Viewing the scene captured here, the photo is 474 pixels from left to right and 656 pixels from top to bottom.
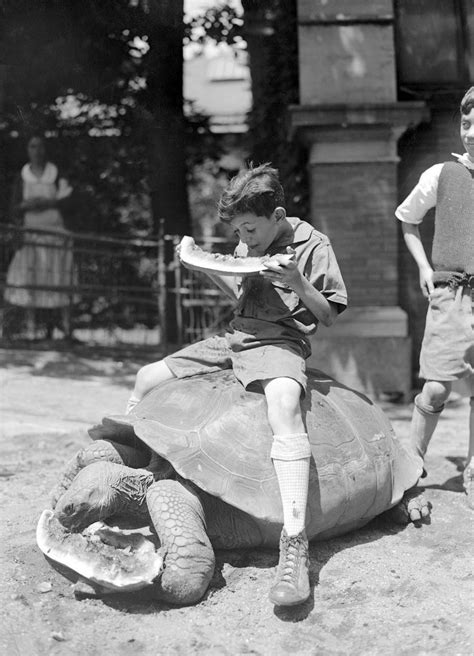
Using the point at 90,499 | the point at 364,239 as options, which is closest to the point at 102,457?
Answer: the point at 90,499

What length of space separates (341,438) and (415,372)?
5041 mm

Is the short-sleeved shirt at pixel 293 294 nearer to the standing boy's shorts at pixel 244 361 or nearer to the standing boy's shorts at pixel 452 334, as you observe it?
the standing boy's shorts at pixel 244 361

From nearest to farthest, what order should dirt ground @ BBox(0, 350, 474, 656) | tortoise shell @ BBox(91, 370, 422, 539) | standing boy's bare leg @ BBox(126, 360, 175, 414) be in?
dirt ground @ BBox(0, 350, 474, 656) → tortoise shell @ BBox(91, 370, 422, 539) → standing boy's bare leg @ BBox(126, 360, 175, 414)

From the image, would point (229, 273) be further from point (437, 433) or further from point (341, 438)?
point (437, 433)

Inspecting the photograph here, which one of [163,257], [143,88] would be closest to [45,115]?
[143,88]

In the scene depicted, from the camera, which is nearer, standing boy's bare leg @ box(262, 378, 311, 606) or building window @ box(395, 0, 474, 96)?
standing boy's bare leg @ box(262, 378, 311, 606)

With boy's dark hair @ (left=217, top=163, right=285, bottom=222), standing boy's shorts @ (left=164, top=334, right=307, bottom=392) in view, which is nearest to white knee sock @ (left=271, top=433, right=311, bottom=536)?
standing boy's shorts @ (left=164, top=334, right=307, bottom=392)

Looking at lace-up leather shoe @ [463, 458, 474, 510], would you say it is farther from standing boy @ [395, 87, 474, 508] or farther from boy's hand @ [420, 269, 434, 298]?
boy's hand @ [420, 269, 434, 298]

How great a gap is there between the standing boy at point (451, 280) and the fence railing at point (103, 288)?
5.79m

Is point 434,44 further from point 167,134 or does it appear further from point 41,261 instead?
point 41,261

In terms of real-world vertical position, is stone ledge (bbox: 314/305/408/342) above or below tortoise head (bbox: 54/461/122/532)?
below

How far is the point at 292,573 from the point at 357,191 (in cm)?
561

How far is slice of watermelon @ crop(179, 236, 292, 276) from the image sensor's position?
3465mm

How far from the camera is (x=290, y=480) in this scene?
333 cm
